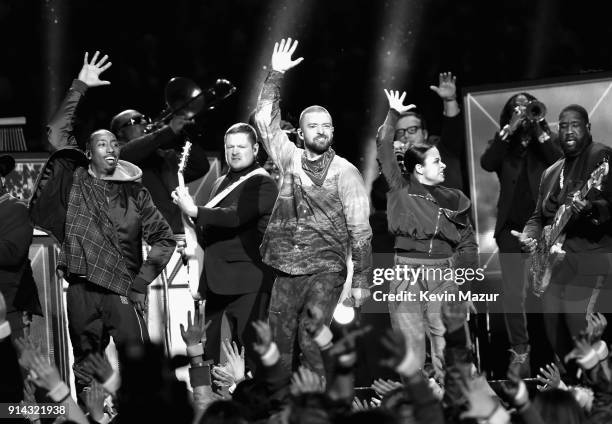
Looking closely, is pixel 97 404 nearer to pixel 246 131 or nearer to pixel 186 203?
pixel 186 203

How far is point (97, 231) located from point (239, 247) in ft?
2.93

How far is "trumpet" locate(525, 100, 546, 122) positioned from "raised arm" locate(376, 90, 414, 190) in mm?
1295

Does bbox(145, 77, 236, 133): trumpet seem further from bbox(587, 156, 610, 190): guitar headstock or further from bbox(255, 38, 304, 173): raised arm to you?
bbox(587, 156, 610, 190): guitar headstock

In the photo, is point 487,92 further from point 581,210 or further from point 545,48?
point 581,210

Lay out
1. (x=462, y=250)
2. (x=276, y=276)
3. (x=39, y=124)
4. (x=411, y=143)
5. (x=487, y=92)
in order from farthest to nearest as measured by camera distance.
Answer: (x=39, y=124)
(x=487, y=92)
(x=411, y=143)
(x=462, y=250)
(x=276, y=276)

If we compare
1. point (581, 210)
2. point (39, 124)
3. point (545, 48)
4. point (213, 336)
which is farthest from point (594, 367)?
point (39, 124)

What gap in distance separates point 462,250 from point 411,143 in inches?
41.6

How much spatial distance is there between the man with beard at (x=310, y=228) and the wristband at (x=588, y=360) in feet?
5.63

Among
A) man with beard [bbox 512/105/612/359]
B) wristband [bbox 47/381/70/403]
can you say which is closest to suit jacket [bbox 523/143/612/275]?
man with beard [bbox 512/105/612/359]

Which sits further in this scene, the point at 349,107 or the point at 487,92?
the point at 349,107

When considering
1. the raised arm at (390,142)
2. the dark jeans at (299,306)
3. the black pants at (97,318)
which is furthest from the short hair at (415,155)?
the black pants at (97,318)

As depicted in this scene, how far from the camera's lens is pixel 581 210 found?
311 inches

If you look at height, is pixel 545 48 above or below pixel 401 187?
above

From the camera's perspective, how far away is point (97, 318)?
7738 mm
